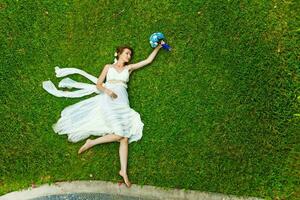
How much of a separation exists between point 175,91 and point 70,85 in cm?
179

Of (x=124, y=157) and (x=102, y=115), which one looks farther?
(x=102, y=115)

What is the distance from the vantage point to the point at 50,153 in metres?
8.43

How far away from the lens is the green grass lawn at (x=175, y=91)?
8086 millimetres

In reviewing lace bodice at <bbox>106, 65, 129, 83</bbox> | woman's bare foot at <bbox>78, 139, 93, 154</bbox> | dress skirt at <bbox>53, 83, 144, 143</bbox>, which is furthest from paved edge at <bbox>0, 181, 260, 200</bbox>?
lace bodice at <bbox>106, 65, 129, 83</bbox>

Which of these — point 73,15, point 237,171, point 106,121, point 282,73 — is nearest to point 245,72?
point 282,73

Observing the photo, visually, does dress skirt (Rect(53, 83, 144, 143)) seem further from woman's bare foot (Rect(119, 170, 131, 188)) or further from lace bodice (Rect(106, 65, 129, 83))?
woman's bare foot (Rect(119, 170, 131, 188))

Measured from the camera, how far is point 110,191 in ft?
26.6

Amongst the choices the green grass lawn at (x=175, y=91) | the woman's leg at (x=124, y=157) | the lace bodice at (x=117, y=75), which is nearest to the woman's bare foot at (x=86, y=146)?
the green grass lawn at (x=175, y=91)

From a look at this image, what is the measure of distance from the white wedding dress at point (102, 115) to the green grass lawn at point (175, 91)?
0.54 ft

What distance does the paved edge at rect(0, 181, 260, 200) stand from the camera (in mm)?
7926

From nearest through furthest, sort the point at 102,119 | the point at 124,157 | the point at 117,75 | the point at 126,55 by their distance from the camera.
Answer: the point at 124,157 < the point at 102,119 < the point at 117,75 < the point at 126,55


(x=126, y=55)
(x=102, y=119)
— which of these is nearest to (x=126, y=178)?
(x=102, y=119)

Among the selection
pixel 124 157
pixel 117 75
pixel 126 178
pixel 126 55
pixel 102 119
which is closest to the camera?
pixel 126 178

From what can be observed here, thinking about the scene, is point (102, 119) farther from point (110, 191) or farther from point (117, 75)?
point (110, 191)
